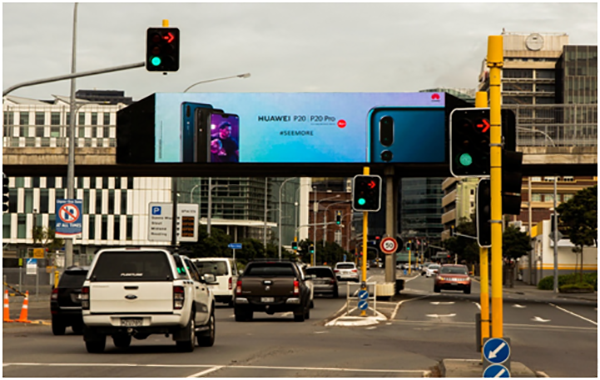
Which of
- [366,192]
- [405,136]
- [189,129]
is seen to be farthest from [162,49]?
[405,136]

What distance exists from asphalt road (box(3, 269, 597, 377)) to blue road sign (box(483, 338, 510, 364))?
3120 mm

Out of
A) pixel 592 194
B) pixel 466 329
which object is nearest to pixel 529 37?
pixel 592 194

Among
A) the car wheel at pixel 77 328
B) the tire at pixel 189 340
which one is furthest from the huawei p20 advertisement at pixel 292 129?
the tire at pixel 189 340

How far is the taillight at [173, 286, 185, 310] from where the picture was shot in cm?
1711

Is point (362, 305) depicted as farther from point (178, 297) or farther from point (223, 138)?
point (223, 138)

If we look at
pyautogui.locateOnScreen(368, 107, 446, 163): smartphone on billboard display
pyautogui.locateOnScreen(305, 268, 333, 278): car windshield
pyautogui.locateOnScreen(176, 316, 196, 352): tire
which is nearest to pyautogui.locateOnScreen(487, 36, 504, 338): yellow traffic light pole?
pyautogui.locateOnScreen(176, 316, 196, 352): tire

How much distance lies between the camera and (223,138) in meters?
43.7

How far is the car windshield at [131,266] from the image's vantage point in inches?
681

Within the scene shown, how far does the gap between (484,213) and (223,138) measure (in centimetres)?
3081

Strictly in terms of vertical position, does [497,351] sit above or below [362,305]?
above

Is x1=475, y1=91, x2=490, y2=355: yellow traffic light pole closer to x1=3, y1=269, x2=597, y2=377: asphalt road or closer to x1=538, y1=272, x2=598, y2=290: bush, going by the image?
x1=3, y1=269, x2=597, y2=377: asphalt road

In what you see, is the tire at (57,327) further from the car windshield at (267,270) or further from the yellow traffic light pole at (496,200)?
the yellow traffic light pole at (496,200)

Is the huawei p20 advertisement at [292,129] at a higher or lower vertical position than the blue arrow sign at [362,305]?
higher

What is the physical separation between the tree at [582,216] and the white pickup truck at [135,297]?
170 feet
